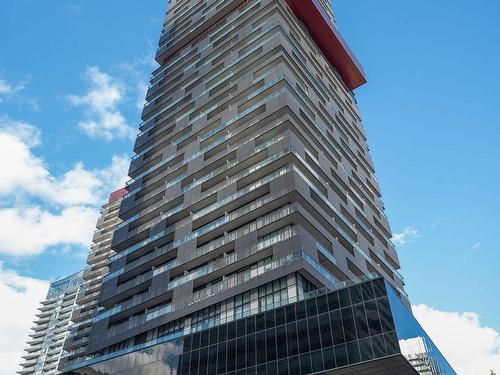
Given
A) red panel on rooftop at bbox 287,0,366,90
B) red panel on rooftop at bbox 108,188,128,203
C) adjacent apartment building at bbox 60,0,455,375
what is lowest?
adjacent apartment building at bbox 60,0,455,375

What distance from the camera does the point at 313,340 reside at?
45750mm

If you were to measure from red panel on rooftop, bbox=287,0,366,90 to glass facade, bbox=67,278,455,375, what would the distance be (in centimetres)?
6652

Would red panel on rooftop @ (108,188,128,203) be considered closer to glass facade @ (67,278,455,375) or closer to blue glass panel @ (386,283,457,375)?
glass facade @ (67,278,455,375)

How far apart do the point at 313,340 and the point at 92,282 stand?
100784mm

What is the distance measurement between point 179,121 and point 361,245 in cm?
3840

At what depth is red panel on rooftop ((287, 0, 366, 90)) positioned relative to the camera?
98.7 meters

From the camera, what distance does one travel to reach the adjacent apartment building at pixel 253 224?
154ft

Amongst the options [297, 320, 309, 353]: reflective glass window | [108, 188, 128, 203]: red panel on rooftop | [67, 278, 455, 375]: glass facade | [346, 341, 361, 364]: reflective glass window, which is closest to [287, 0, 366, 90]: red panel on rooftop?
[67, 278, 455, 375]: glass facade

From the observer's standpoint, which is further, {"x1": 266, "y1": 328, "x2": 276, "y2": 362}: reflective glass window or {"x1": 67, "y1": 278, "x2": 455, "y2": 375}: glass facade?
{"x1": 266, "y1": 328, "x2": 276, "y2": 362}: reflective glass window

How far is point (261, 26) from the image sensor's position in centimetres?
8856

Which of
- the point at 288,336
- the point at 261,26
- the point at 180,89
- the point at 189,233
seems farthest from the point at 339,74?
the point at 288,336

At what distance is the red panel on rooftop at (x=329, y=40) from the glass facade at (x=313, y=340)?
6652cm

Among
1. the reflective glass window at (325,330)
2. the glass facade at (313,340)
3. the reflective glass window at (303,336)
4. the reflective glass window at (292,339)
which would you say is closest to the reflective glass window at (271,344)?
the glass facade at (313,340)

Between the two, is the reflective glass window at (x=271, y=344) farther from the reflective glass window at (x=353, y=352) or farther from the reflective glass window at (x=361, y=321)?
the reflective glass window at (x=361, y=321)
